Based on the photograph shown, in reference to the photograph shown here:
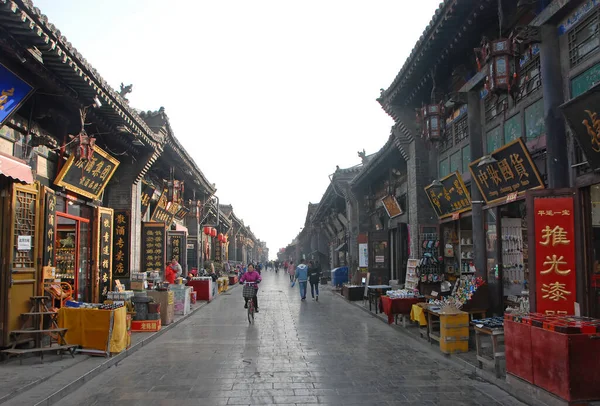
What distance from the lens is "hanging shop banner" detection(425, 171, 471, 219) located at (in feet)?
37.0

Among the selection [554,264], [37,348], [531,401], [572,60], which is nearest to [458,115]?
[572,60]

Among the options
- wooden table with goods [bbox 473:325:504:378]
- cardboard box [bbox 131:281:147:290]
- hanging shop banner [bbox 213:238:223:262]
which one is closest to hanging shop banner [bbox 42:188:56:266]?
cardboard box [bbox 131:281:147:290]

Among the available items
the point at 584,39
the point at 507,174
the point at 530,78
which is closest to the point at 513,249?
the point at 507,174

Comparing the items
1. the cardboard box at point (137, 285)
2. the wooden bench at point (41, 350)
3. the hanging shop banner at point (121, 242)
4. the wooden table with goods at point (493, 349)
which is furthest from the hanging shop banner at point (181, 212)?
the wooden table with goods at point (493, 349)

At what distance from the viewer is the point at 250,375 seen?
705 centimetres

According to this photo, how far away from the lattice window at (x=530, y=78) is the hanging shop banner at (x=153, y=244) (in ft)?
35.3

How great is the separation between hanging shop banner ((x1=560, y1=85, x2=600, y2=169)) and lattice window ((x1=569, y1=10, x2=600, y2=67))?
1.21 m

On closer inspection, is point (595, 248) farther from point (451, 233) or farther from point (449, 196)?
point (451, 233)

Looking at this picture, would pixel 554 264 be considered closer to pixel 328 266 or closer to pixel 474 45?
pixel 474 45

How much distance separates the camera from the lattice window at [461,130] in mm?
11398

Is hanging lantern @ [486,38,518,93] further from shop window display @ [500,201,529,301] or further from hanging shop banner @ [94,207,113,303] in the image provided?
hanging shop banner @ [94,207,113,303]

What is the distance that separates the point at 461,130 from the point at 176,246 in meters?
11.6

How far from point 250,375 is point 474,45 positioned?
303 inches

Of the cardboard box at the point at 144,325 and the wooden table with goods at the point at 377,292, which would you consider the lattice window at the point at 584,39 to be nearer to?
the wooden table with goods at the point at 377,292
